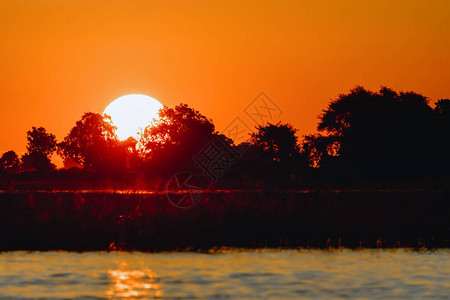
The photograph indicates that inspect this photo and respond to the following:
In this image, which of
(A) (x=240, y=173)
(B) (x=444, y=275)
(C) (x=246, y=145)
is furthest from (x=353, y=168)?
(B) (x=444, y=275)

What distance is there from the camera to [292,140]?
139 meters

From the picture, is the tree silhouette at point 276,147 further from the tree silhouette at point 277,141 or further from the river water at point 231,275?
the river water at point 231,275

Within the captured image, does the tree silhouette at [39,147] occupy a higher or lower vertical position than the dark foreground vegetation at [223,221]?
higher

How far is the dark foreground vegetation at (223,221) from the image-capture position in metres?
33.2

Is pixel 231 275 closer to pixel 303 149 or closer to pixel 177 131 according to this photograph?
pixel 303 149

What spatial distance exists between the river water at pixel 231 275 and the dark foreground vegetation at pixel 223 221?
2.93m

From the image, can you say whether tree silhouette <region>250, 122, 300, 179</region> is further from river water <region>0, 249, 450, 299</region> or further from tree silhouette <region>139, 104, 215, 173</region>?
river water <region>0, 249, 450, 299</region>

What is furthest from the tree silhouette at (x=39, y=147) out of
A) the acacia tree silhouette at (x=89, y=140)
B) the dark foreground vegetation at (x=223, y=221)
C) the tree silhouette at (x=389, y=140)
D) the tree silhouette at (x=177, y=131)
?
the dark foreground vegetation at (x=223, y=221)

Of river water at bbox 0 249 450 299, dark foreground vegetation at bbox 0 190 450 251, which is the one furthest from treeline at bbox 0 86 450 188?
river water at bbox 0 249 450 299

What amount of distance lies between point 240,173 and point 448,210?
236ft

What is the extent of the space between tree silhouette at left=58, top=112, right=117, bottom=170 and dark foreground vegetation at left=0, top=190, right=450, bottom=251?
394 ft

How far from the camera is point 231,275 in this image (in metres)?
24.1

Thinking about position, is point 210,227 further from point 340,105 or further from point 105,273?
point 340,105

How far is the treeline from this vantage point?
91.6 meters
